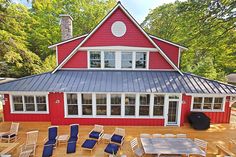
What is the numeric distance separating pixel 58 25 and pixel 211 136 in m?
23.0

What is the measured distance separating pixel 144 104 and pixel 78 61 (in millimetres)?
6422

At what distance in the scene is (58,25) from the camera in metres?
22.6

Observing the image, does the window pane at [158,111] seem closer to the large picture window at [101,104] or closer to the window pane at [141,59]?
the window pane at [141,59]

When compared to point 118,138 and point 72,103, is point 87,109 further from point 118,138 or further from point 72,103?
point 118,138

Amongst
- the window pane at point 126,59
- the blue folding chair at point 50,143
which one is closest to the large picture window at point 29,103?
the blue folding chair at point 50,143

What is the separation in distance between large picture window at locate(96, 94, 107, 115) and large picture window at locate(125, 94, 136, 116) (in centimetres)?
162

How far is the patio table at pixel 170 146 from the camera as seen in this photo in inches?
280

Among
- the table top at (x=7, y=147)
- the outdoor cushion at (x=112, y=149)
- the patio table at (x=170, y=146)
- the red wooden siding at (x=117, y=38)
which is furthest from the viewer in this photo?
the red wooden siding at (x=117, y=38)

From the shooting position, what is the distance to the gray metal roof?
10.6 metres

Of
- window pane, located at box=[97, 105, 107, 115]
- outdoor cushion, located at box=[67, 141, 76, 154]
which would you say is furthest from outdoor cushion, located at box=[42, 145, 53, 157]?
window pane, located at box=[97, 105, 107, 115]

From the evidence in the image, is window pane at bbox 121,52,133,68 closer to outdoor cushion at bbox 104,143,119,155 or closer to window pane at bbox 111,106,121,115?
window pane at bbox 111,106,121,115

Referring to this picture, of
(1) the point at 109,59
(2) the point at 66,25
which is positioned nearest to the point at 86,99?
(1) the point at 109,59

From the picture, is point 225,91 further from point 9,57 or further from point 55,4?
point 55,4

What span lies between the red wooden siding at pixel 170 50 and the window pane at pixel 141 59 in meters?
1.61
